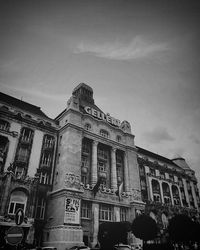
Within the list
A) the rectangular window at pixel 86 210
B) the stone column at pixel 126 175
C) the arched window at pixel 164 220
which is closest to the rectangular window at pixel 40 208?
the rectangular window at pixel 86 210

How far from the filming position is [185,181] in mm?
77688

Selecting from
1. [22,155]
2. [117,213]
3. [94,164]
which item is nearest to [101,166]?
[94,164]

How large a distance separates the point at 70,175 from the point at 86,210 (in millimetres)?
8010

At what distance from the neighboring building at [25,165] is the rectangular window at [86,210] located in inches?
304

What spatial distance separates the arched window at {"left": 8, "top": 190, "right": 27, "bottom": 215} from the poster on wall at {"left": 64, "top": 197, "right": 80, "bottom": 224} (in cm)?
774

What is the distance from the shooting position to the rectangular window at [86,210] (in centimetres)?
4263

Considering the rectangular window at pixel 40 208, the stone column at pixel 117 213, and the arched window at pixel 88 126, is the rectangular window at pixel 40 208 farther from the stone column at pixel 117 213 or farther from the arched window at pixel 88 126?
the arched window at pixel 88 126

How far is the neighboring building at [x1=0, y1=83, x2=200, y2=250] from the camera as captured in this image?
38.4 m

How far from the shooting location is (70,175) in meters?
42.4

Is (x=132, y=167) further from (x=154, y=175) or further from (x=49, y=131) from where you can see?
(x=49, y=131)

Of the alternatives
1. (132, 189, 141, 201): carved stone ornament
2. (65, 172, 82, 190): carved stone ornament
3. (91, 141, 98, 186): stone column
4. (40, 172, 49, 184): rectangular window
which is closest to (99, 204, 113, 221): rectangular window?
(91, 141, 98, 186): stone column

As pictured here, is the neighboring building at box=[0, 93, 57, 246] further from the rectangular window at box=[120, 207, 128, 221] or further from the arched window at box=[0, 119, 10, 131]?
the rectangular window at box=[120, 207, 128, 221]

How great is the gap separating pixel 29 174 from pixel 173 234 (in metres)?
28.1

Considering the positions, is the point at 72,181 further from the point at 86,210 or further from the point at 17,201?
the point at 17,201
